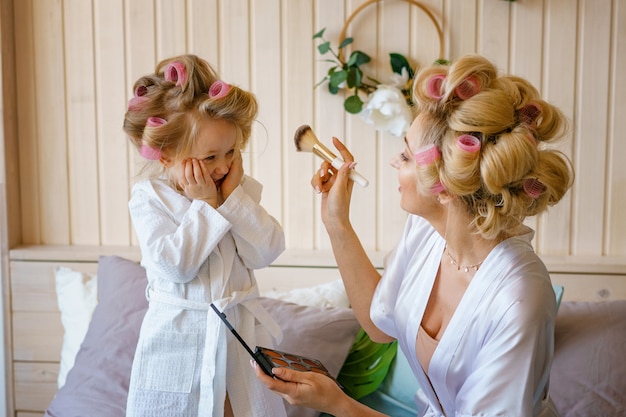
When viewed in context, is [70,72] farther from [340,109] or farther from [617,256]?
[617,256]

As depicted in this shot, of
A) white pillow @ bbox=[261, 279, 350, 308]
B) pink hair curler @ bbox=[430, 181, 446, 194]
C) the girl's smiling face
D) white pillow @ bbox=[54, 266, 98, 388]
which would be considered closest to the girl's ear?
the girl's smiling face

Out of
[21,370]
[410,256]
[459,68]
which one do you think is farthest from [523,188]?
[21,370]

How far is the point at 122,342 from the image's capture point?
184cm

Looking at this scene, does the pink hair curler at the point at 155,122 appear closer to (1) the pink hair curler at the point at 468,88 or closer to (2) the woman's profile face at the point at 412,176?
(2) the woman's profile face at the point at 412,176

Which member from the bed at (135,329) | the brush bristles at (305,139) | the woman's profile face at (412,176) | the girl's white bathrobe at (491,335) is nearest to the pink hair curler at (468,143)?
the woman's profile face at (412,176)

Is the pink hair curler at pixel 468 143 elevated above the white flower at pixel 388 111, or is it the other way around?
the white flower at pixel 388 111

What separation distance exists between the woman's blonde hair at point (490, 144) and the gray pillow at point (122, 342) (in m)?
0.68

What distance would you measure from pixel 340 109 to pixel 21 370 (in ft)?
4.43

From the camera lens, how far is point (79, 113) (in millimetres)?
2277

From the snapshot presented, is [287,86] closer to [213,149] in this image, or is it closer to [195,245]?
[213,149]

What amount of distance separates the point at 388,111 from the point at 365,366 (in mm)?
712

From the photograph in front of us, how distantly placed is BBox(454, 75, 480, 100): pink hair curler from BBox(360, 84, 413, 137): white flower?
0.71 metres

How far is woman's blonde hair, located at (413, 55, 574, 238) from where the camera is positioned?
1.22m

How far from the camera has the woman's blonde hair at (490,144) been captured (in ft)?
4.01
